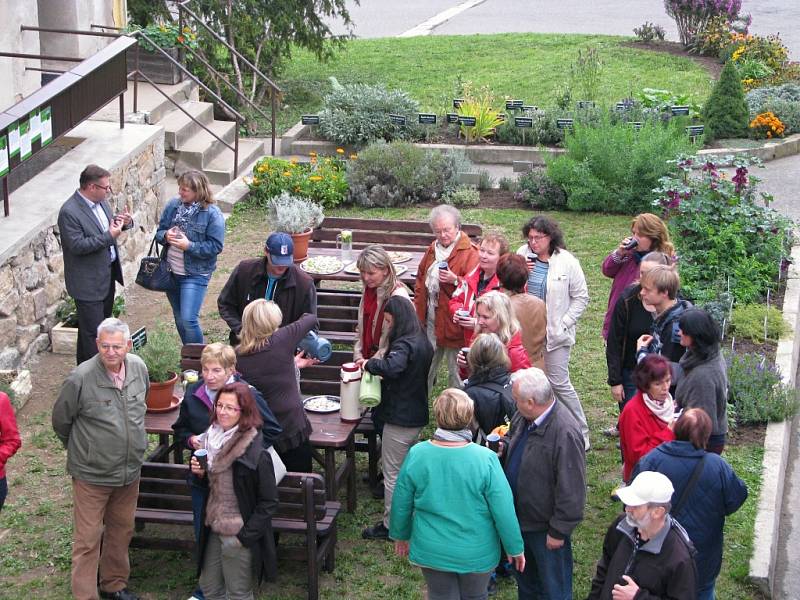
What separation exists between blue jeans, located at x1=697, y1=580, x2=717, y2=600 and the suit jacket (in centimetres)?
512

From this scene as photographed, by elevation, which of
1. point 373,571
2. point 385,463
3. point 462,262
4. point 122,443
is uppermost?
point 462,262

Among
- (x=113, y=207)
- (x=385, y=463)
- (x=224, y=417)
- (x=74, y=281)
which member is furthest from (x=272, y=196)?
(x=224, y=417)

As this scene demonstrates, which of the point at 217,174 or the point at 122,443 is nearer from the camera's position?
the point at 122,443

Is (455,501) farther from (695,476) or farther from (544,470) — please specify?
(695,476)

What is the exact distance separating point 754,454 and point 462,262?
8.57 ft

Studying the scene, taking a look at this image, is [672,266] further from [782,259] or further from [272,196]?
[272,196]

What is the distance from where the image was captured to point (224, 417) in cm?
585

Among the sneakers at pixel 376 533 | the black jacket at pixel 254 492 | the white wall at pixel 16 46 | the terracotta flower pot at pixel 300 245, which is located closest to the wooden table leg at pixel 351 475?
the sneakers at pixel 376 533

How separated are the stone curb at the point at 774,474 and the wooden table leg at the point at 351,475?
102 inches

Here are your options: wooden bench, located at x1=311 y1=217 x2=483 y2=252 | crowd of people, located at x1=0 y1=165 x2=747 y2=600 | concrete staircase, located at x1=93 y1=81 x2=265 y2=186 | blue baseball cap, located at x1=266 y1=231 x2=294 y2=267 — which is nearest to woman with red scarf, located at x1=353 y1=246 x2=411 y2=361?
crowd of people, located at x1=0 y1=165 x2=747 y2=600

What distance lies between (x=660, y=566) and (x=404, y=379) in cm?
246

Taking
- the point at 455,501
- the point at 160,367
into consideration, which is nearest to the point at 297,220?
the point at 160,367

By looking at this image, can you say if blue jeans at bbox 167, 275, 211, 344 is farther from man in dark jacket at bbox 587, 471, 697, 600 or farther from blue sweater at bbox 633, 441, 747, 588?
man in dark jacket at bbox 587, 471, 697, 600

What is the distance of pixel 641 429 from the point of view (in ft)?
20.7
